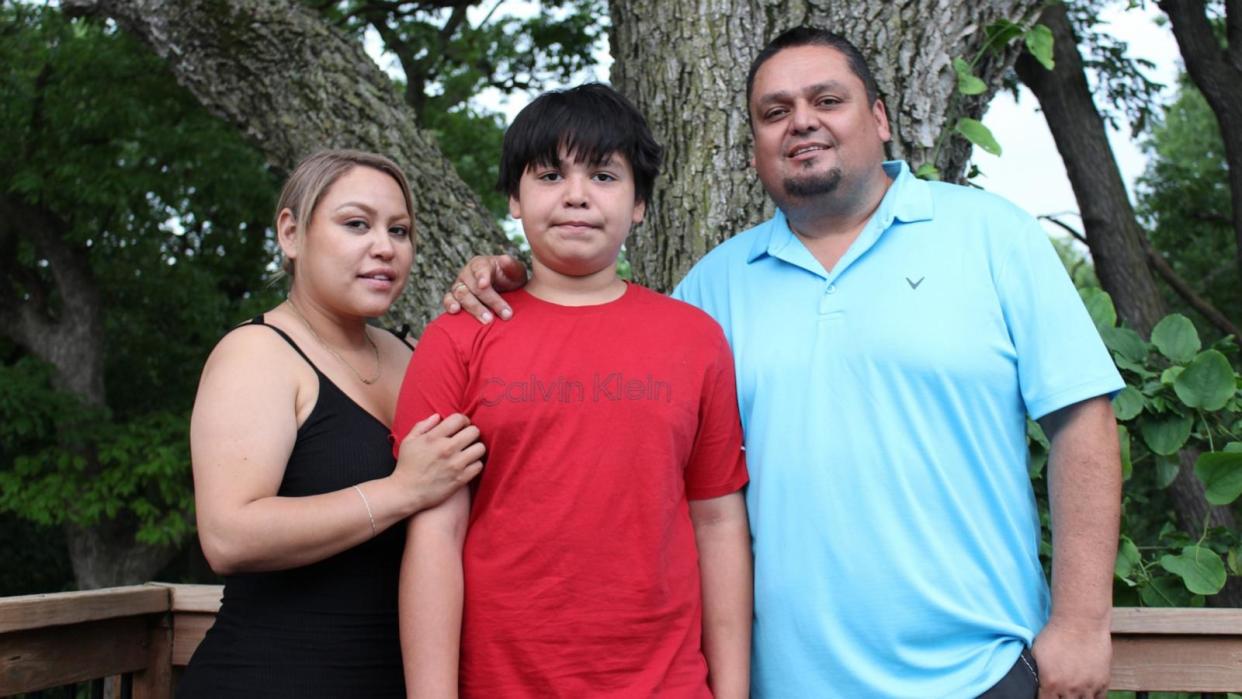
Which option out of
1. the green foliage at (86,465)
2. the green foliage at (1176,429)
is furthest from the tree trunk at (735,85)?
the green foliage at (86,465)

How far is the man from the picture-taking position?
6.45ft

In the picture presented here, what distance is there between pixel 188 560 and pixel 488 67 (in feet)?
27.0

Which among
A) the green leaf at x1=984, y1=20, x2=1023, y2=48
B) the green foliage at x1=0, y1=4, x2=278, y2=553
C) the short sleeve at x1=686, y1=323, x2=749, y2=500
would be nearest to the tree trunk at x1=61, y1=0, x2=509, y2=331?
the green leaf at x1=984, y1=20, x2=1023, y2=48

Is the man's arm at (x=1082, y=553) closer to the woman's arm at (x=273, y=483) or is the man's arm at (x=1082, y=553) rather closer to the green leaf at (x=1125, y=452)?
the green leaf at (x=1125, y=452)

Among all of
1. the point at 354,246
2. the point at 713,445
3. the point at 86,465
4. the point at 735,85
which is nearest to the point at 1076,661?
the point at 713,445

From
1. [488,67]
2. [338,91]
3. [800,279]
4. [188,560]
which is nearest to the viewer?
[800,279]

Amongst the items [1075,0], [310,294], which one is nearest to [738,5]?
[310,294]

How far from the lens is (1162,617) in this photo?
2238 mm

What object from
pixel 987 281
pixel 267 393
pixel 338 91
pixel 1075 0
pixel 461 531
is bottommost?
pixel 461 531

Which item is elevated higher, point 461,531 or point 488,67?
point 488,67

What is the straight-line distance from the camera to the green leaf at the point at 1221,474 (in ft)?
8.54

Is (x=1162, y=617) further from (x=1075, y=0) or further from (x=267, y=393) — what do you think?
(x=1075, y=0)

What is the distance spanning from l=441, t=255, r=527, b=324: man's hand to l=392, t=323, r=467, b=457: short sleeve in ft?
0.22

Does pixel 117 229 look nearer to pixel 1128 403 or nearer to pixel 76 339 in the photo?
pixel 76 339
